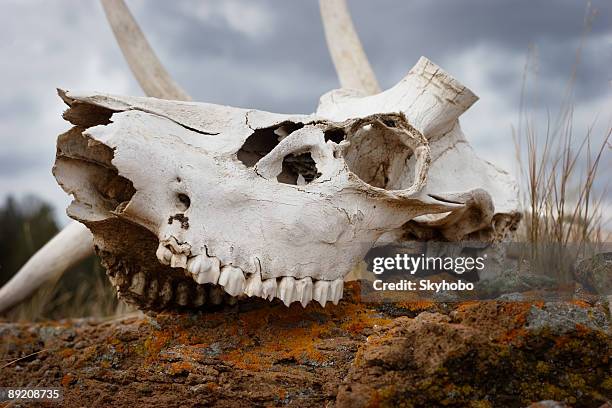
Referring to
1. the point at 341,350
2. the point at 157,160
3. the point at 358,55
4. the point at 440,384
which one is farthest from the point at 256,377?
the point at 358,55

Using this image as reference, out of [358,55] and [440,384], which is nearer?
[440,384]

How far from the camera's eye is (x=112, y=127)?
2789 mm

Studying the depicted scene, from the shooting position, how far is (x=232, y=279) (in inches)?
104

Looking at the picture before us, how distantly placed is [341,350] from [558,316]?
854mm

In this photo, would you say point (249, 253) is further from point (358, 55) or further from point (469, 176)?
point (358, 55)

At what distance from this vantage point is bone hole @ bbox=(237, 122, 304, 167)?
3.20m

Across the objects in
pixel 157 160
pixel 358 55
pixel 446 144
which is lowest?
pixel 157 160

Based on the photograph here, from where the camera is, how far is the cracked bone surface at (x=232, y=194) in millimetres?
2738

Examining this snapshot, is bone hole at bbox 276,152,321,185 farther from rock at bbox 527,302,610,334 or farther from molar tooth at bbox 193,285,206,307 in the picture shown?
rock at bbox 527,302,610,334

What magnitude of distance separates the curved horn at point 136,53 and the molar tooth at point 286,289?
338cm

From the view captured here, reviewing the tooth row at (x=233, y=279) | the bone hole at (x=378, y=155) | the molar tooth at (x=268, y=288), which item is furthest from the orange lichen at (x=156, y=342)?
the bone hole at (x=378, y=155)

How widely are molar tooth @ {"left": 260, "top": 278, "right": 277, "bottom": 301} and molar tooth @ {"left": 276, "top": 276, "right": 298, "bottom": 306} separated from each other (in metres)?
0.04

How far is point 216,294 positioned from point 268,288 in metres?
0.59

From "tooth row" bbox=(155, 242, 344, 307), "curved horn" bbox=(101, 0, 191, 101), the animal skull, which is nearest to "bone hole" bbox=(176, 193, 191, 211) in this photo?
the animal skull
